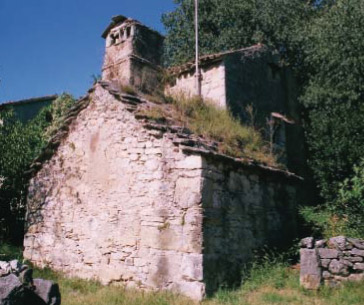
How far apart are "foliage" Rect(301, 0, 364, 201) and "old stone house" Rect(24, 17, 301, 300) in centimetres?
393

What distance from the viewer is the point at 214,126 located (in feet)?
29.2

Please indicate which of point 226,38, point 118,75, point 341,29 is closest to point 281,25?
point 226,38

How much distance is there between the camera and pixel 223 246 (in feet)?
24.3

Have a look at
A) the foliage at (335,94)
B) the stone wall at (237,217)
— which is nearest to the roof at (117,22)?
the stone wall at (237,217)

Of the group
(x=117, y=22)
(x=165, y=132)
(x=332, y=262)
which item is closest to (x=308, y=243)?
(x=332, y=262)

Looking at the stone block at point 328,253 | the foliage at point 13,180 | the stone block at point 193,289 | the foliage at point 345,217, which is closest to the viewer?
the stone block at point 193,289

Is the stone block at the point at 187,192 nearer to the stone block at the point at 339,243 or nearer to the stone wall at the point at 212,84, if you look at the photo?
the stone block at the point at 339,243

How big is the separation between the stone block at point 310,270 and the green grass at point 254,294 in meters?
0.15

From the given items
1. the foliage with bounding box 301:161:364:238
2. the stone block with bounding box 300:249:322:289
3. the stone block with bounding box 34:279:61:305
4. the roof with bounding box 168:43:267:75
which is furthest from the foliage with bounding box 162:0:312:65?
the stone block with bounding box 34:279:61:305

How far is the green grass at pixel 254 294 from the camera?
6.45 m

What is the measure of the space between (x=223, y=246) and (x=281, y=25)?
14.7m

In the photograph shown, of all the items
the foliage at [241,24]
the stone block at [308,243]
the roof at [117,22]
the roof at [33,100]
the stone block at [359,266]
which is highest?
the foliage at [241,24]

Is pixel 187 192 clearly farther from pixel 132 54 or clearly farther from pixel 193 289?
pixel 132 54

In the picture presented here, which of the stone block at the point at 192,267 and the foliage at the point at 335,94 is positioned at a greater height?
the foliage at the point at 335,94
